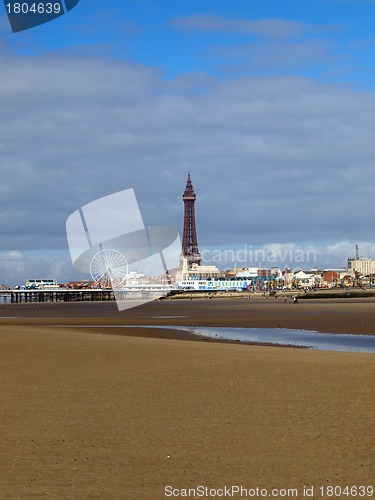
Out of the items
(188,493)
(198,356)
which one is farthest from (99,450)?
(198,356)

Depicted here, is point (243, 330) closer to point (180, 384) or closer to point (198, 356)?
point (198, 356)

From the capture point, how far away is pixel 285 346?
26812 mm

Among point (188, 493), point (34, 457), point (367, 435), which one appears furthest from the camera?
point (367, 435)

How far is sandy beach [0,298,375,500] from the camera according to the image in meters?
7.96

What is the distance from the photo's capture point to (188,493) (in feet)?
24.7

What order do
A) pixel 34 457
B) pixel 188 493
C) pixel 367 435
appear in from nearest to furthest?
pixel 188 493 → pixel 34 457 → pixel 367 435

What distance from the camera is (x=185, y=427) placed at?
1091cm

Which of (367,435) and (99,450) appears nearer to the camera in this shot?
(99,450)

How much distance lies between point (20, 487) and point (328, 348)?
19.3m

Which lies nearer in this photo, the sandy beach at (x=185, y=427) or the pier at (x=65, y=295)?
the sandy beach at (x=185, y=427)

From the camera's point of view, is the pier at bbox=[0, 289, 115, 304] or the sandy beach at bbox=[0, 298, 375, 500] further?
the pier at bbox=[0, 289, 115, 304]

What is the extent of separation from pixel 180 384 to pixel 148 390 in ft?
3.38

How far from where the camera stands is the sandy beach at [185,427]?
26.1 feet

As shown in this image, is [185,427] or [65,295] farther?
[65,295]
